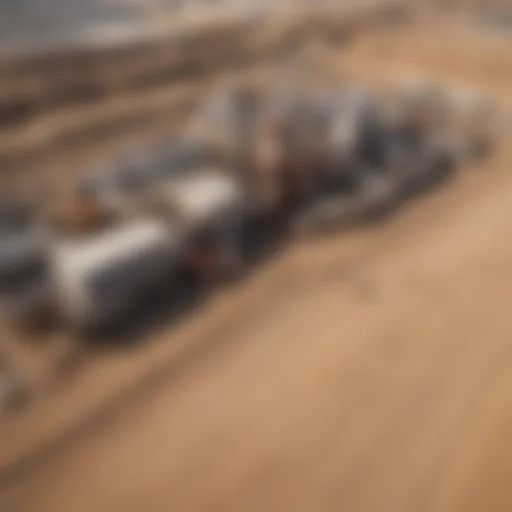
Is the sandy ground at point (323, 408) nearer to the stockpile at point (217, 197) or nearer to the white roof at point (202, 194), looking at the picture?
the stockpile at point (217, 197)

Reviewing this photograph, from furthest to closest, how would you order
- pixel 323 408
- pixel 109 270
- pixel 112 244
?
pixel 112 244 → pixel 109 270 → pixel 323 408

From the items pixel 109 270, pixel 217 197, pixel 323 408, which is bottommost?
pixel 323 408

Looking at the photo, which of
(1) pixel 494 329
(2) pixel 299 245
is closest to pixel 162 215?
(2) pixel 299 245

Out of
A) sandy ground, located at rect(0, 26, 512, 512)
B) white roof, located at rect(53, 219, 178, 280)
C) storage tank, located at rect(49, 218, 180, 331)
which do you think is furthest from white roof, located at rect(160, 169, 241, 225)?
sandy ground, located at rect(0, 26, 512, 512)

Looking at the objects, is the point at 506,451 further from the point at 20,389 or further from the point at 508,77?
the point at 508,77

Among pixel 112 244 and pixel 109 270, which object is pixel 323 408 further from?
pixel 112 244

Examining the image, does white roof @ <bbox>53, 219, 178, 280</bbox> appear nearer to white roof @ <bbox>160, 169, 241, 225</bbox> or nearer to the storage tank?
Answer: the storage tank

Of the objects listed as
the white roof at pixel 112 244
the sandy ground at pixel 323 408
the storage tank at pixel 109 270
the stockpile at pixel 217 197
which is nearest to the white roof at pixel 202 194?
the stockpile at pixel 217 197

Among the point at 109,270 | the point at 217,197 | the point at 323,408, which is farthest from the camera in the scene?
the point at 217,197

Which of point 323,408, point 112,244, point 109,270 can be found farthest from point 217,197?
point 323,408
